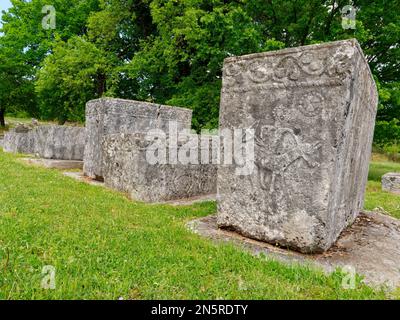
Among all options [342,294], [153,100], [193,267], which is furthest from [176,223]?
[153,100]

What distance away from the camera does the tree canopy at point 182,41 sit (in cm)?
1129

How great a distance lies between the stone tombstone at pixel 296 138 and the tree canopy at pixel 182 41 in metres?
7.99

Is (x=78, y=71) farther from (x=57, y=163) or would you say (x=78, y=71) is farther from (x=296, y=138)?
(x=296, y=138)

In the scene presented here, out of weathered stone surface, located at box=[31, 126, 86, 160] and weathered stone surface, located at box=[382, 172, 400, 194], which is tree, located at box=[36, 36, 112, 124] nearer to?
weathered stone surface, located at box=[31, 126, 86, 160]

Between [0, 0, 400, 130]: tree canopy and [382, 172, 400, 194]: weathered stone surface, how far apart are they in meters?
2.80

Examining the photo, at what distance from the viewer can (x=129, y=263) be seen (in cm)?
241

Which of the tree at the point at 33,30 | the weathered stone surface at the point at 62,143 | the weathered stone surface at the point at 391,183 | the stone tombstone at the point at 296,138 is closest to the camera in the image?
the stone tombstone at the point at 296,138

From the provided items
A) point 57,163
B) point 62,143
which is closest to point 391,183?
point 57,163

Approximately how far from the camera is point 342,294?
2.14m

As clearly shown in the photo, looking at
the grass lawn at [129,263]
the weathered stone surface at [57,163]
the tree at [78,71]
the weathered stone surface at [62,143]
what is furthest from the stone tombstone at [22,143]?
the grass lawn at [129,263]

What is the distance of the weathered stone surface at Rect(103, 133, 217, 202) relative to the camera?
4.81 m
